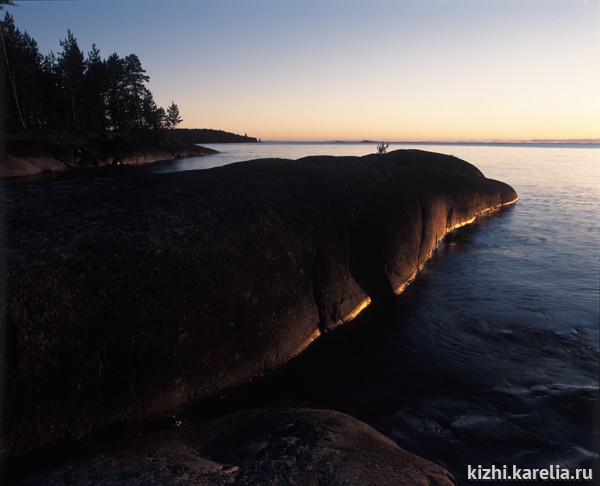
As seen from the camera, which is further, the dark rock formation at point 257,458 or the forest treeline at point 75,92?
the forest treeline at point 75,92

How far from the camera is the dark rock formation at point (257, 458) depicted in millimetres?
3025

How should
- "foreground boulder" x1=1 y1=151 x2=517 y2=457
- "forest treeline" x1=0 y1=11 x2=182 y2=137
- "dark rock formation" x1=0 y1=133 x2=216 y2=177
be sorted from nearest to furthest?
1. "foreground boulder" x1=1 y1=151 x2=517 y2=457
2. "dark rock formation" x1=0 y1=133 x2=216 y2=177
3. "forest treeline" x1=0 y1=11 x2=182 y2=137

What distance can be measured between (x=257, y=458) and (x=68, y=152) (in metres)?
46.8

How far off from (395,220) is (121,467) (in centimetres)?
833

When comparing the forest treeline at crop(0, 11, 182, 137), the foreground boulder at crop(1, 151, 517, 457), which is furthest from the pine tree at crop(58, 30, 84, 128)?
the foreground boulder at crop(1, 151, 517, 457)

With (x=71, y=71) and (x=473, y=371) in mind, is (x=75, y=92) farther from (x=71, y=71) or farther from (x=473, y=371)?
(x=473, y=371)

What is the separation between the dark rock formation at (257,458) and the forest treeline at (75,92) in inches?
1868

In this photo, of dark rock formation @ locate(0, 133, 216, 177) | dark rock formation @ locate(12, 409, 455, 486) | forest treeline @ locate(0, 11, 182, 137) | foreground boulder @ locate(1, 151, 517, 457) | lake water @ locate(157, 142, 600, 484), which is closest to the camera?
dark rock formation @ locate(12, 409, 455, 486)

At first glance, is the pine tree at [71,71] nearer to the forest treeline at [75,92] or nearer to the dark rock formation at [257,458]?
the forest treeline at [75,92]

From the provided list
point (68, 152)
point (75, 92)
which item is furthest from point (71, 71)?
point (68, 152)

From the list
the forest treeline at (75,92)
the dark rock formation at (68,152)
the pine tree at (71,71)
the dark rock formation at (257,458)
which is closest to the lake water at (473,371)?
the dark rock formation at (257,458)

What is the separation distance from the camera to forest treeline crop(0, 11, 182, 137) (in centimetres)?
4903

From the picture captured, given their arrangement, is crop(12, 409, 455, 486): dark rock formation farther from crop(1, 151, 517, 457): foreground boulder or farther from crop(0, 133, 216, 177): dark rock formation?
crop(0, 133, 216, 177): dark rock formation

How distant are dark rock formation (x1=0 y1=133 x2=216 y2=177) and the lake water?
35.5 m
